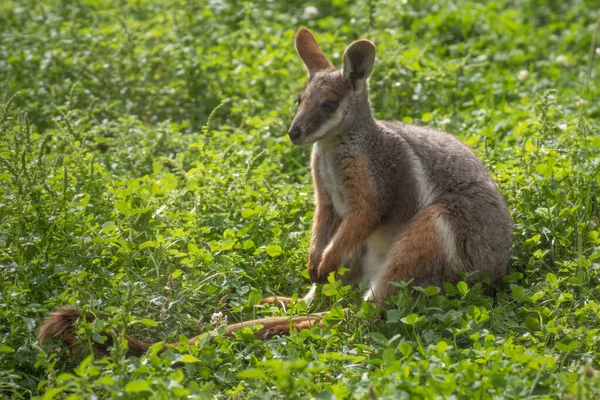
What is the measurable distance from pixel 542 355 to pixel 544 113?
→ 7.57 feet

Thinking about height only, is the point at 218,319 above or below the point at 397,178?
below

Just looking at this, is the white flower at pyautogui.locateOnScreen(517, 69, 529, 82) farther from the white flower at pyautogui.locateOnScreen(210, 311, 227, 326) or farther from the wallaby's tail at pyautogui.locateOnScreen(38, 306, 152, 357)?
the wallaby's tail at pyautogui.locateOnScreen(38, 306, 152, 357)

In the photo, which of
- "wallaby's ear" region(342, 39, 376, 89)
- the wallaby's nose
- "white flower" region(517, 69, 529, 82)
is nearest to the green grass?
"white flower" region(517, 69, 529, 82)

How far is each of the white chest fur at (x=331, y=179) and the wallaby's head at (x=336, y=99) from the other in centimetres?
15

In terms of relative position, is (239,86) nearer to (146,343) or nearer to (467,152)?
(467,152)

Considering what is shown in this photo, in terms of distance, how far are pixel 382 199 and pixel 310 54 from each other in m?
1.12

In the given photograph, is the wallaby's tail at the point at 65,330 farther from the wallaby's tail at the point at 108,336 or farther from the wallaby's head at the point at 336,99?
the wallaby's head at the point at 336,99

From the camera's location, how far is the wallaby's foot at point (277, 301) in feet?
16.9

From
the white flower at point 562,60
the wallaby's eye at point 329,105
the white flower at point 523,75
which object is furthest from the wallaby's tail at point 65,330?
the white flower at point 562,60

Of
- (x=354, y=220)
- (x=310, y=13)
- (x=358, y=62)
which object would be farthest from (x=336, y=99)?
(x=310, y=13)

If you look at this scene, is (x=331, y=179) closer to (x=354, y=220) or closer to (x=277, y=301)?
(x=354, y=220)

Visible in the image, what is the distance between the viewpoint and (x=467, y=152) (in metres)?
5.30

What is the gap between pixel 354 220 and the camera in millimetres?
5074

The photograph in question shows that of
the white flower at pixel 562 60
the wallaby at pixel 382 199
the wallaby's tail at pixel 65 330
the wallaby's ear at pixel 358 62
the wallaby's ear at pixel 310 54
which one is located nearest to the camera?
the wallaby's tail at pixel 65 330
